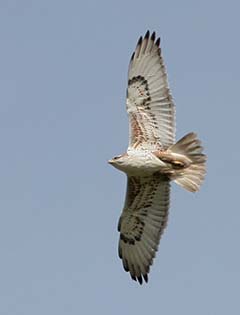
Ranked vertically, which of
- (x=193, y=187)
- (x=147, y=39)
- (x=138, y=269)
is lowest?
(x=138, y=269)

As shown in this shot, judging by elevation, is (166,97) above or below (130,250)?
above

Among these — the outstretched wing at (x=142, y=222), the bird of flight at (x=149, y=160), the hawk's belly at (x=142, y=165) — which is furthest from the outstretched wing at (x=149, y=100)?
the outstretched wing at (x=142, y=222)

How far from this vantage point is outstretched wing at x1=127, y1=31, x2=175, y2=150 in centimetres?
1523

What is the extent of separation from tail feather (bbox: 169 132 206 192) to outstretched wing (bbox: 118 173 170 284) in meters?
0.28

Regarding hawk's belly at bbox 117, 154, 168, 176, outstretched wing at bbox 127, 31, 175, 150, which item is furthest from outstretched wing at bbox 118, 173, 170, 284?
outstretched wing at bbox 127, 31, 175, 150

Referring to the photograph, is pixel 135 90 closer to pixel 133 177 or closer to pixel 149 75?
pixel 149 75

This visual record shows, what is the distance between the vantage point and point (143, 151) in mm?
14938

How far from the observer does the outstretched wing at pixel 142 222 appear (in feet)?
49.9

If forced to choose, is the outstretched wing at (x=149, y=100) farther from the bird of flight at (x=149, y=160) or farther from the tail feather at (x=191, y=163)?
the tail feather at (x=191, y=163)

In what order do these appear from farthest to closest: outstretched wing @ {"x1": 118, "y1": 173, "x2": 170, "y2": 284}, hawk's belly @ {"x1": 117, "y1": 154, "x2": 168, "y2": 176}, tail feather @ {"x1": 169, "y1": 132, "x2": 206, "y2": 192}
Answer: outstretched wing @ {"x1": 118, "y1": 173, "x2": 170, "y2": 284} → tail feather @ {"x1": 169, "y1": 132, "x2": 206, "y2": 192} → hawk's belly @ {"x1": 117, "y1": 154, "x2": 168, "y2": 176}

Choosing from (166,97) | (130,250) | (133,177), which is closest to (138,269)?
(130,250)

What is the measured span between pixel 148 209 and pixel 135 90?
76.2 inches

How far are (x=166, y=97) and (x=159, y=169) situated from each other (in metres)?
1.25

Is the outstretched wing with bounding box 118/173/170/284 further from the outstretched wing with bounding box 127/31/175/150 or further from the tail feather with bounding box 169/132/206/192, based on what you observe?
the outstretched wing with bounding box 127/31/175/150
